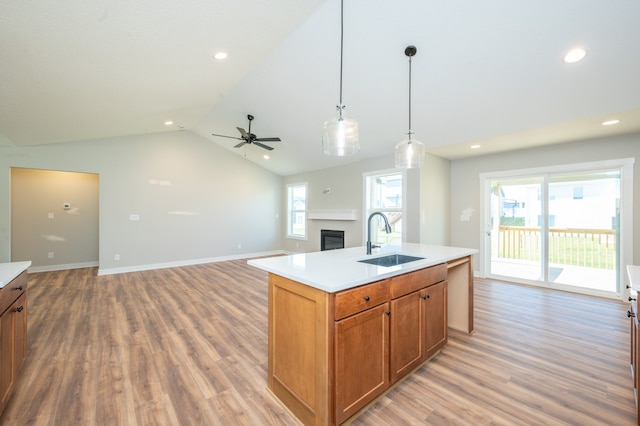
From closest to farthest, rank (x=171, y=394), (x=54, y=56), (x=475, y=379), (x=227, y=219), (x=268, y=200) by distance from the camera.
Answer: (x=171, y=394) < (x=475, y=379) < (x=54, y=56) < (x=227, y=219) < (x=268, y=200)

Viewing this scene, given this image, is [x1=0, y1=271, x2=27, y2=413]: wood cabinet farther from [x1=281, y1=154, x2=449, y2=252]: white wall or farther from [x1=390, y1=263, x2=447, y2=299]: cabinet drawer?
[x1=281, y1=154, x2=449, y2=252]: white wall

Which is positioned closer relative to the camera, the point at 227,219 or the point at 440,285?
the point at 440,285

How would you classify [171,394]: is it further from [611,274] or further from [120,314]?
[611,274]

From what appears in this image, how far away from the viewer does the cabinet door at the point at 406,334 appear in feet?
6.01

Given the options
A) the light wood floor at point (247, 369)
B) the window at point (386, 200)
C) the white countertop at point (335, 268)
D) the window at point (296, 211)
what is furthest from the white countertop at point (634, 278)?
the window at point (296, 211)

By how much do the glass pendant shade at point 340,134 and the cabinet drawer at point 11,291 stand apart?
224cm

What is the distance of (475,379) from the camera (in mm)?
2039

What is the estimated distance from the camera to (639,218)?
3.76 meters

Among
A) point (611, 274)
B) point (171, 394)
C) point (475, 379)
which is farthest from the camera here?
point (611, 274)

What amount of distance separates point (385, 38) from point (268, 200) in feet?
19.1

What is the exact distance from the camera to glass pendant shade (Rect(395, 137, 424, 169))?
277 centimetres

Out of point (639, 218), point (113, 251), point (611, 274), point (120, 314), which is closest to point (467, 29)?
point (639, 218)

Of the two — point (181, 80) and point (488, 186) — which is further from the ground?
point (181, 80)

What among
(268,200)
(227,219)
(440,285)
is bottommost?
(440,285)
